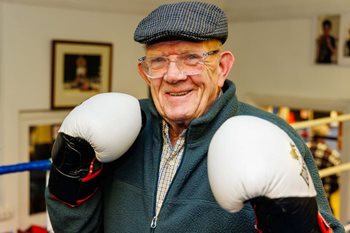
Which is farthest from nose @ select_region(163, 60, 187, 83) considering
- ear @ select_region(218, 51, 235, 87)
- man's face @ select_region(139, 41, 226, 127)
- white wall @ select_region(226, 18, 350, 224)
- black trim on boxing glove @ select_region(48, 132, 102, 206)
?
white wall @ select_region(226, 18, 350, 224)

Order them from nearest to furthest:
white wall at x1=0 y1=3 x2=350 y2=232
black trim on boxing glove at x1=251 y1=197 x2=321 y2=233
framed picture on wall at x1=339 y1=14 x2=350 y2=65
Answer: black trim on boxing glove at x1=251 y1=197 x2=321 y2=233 < white wall at x1=0 y1=3 x2=350 y2=232 < framed picture on wall at x1=339 y1=14 x2=350 y2=65

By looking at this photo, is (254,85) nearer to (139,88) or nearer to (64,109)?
(139,88)

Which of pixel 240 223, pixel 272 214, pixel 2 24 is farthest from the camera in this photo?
pixel 2 24

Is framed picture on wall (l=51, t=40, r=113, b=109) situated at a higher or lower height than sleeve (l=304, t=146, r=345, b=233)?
higher

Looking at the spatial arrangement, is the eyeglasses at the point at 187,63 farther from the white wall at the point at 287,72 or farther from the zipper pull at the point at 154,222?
the white wall at the point at 287,72

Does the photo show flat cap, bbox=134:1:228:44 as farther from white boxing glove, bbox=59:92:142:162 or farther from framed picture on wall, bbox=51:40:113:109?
framed picture on wall, bbox=51:40:113:109

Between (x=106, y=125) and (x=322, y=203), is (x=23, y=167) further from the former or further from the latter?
(x=322, y=203)

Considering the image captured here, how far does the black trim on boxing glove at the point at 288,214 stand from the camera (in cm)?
80

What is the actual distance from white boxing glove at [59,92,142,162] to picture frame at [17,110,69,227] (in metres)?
2.38

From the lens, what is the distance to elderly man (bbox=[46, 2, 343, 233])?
977 millimetres

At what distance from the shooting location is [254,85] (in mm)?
3971

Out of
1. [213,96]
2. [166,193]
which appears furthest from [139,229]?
[213,96]

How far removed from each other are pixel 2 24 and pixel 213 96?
7.99ft

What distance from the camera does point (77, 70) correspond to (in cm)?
351
